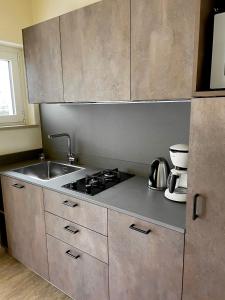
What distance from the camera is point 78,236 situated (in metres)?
1.55

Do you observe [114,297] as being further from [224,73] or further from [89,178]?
[224,73]

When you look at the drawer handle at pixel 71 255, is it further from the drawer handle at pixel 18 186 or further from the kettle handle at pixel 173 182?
the kettle handle at pixel 173 182

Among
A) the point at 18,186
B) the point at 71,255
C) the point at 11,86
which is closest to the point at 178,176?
the point at 71,255

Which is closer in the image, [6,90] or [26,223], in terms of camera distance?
[26,223]

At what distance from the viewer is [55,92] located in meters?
1.88

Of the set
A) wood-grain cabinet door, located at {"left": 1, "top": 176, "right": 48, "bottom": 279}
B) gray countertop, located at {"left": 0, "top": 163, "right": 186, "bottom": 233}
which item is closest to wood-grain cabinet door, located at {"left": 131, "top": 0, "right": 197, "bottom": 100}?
gray countertop, located at {"left": 0, "top": 163, "right": 186, "bottom": 233}

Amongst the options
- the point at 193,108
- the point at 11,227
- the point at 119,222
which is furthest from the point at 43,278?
the point at 193,108

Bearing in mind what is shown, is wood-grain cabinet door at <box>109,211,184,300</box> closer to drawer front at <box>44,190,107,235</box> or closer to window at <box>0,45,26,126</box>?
drawer front at <box>44,190,107,235</box>

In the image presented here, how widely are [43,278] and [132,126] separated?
1500 mm

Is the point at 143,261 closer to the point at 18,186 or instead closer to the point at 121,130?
the point at 121,130

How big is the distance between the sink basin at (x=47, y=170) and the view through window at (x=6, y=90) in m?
0.66

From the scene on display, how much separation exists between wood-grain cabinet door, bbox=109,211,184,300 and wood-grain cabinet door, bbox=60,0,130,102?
80cm

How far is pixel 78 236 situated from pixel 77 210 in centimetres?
19

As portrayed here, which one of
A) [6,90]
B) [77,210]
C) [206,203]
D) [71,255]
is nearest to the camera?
[206,203]
